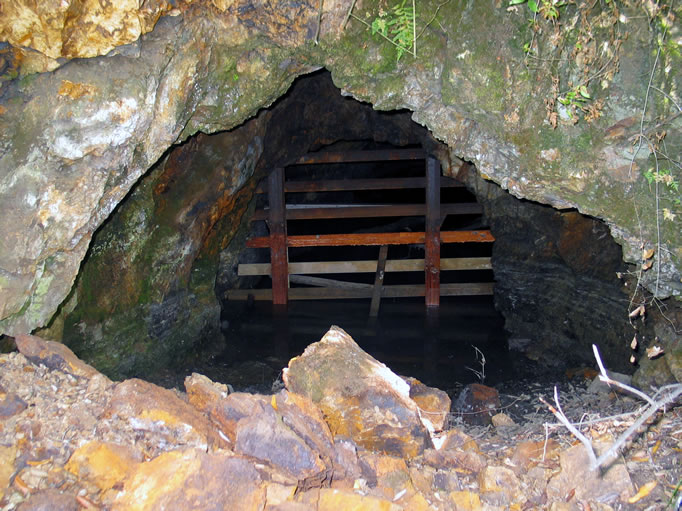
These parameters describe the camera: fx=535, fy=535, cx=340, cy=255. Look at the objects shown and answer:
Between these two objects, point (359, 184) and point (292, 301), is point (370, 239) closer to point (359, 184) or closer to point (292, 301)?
point (359, 184)

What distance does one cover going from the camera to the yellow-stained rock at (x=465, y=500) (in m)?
2.51

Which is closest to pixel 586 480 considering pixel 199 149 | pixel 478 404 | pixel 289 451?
pixel 289 451

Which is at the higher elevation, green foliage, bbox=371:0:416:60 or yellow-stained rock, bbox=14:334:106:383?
green foliage, bbox=371:0:416:60

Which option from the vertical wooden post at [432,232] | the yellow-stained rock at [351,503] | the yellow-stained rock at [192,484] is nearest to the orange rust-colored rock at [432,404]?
the yellow-stained rock at [351,503]

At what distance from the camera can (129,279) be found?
5.11 meters

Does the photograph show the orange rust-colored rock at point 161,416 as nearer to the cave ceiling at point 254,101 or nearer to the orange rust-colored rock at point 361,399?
the orange rust-colored rock at point 361,399

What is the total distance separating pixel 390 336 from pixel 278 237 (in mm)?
2413

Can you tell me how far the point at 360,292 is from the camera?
27.8 feet

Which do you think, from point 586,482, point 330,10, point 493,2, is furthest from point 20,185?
point 586,482

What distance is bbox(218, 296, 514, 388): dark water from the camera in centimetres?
595

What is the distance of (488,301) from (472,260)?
696mm

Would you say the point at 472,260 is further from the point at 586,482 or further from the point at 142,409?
the point at 142,409

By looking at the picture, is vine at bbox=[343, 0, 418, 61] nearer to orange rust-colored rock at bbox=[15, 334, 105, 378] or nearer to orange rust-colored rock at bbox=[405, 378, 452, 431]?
orange rust-colored rock at bbox=[405, 378, 452, 431]

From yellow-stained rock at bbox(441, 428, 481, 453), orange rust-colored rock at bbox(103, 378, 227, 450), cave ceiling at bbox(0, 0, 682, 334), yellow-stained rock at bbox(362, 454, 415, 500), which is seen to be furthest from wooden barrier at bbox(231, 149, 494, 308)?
orange rust-colored rock at bbox(103, 378, 227, 450)
